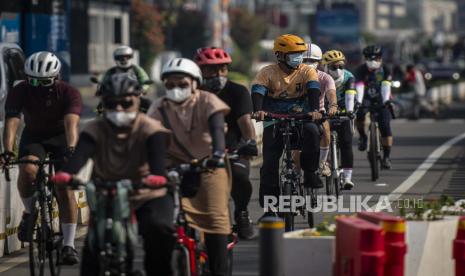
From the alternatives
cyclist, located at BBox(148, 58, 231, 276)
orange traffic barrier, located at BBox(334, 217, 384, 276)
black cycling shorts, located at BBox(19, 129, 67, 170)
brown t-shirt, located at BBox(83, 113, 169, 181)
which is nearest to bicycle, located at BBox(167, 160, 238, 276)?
cyclist, located at BBox(148, 58, 231, 276)

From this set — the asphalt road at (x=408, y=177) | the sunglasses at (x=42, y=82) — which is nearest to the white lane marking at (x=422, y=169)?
the asphalt road at (x=408, y=177)

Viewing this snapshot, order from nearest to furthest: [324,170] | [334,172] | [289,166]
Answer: [289,166], [324,170], [334,172]

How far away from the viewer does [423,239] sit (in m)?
10.9

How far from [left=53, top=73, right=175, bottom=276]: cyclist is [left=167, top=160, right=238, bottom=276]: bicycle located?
0.17 metres

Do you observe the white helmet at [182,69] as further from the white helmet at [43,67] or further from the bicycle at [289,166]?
the bicycle at [289,166]

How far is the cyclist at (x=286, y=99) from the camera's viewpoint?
14484mm

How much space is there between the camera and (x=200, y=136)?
34.4 ft

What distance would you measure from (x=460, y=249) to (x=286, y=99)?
13.7 feet

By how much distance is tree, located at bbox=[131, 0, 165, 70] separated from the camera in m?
76.2

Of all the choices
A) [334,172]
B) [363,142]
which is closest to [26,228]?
[334,172]

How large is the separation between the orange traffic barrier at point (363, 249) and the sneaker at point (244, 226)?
3226 mm

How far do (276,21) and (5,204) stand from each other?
118 m

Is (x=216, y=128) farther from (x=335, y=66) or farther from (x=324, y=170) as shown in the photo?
(x=335, y=66)

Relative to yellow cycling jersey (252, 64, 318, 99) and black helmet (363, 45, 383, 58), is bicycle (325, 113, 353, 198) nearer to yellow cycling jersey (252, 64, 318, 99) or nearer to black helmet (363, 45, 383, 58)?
black helmet (363, 45, 383, 58)
